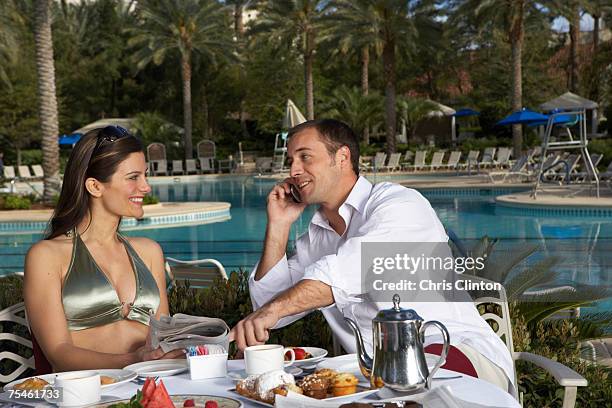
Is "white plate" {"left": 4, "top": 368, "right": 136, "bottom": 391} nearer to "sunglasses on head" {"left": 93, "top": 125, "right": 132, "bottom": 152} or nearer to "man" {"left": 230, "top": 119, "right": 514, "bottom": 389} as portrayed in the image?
"man" {"left": 230, "top": 119, "right": 514, "bottom": 389}

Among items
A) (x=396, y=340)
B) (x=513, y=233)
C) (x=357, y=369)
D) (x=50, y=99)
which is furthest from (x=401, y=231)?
(x=50, y=99)

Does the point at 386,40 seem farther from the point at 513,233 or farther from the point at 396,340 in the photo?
the point at 396,340

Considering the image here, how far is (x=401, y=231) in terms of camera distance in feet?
9.54

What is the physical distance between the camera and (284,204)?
330 cm

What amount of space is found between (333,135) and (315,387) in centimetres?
134

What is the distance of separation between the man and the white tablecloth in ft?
1.03

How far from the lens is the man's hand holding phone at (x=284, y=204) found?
3.27m

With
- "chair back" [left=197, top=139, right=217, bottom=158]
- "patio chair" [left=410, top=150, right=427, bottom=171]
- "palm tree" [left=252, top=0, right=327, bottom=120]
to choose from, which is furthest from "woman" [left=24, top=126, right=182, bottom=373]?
"chair back" [left=197, top=139, right=217, bottom=158]

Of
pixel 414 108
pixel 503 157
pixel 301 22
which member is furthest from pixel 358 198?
pixel 414 108

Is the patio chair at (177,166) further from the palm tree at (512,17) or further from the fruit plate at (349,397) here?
the fruit plate at (349,397)

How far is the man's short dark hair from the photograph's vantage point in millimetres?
3166

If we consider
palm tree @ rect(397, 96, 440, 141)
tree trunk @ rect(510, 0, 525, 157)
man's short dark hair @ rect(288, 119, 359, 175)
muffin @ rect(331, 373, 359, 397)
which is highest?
tree trunk @ rect(510, 0, 525, 157)

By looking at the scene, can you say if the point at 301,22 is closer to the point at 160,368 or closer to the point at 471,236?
the point at 471,236

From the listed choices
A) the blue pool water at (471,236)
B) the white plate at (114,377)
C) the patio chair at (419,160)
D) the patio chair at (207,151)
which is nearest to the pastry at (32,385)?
the white plate at (114,377)
